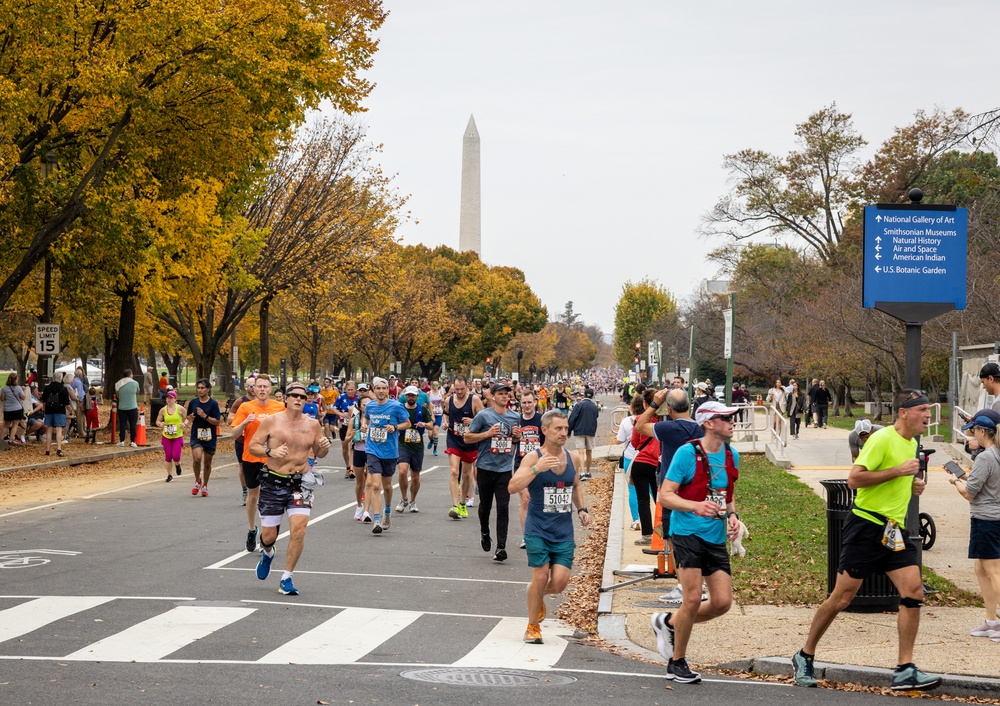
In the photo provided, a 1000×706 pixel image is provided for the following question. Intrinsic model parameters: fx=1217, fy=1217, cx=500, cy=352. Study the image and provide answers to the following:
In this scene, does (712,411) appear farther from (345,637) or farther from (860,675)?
(345,637)

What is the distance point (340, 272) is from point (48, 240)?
16031 mm

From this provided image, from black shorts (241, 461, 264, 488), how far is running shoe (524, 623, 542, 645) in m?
5.37

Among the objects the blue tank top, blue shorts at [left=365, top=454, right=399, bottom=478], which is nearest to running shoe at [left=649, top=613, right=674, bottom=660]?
the blue tank top

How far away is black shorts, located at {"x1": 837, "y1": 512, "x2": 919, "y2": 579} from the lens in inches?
311

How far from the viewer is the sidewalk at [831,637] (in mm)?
8219

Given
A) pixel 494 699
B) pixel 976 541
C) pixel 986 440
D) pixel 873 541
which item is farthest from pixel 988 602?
pixel 494 699

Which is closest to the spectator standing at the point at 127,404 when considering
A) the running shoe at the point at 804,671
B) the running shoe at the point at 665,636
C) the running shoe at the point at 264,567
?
the running shoe at the point at 264,567

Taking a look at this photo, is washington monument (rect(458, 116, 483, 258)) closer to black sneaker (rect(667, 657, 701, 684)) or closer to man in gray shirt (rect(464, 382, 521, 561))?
man in gray shirt (rect(464, 382, 521, 561))

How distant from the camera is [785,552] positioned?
13.6 metres

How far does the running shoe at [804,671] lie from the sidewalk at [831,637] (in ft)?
0.79

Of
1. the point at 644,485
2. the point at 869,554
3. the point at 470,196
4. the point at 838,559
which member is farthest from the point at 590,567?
the point at 470,196

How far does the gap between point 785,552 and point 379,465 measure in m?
5.07

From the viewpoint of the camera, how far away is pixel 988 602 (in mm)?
9312

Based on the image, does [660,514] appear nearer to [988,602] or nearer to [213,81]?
[988,602]
